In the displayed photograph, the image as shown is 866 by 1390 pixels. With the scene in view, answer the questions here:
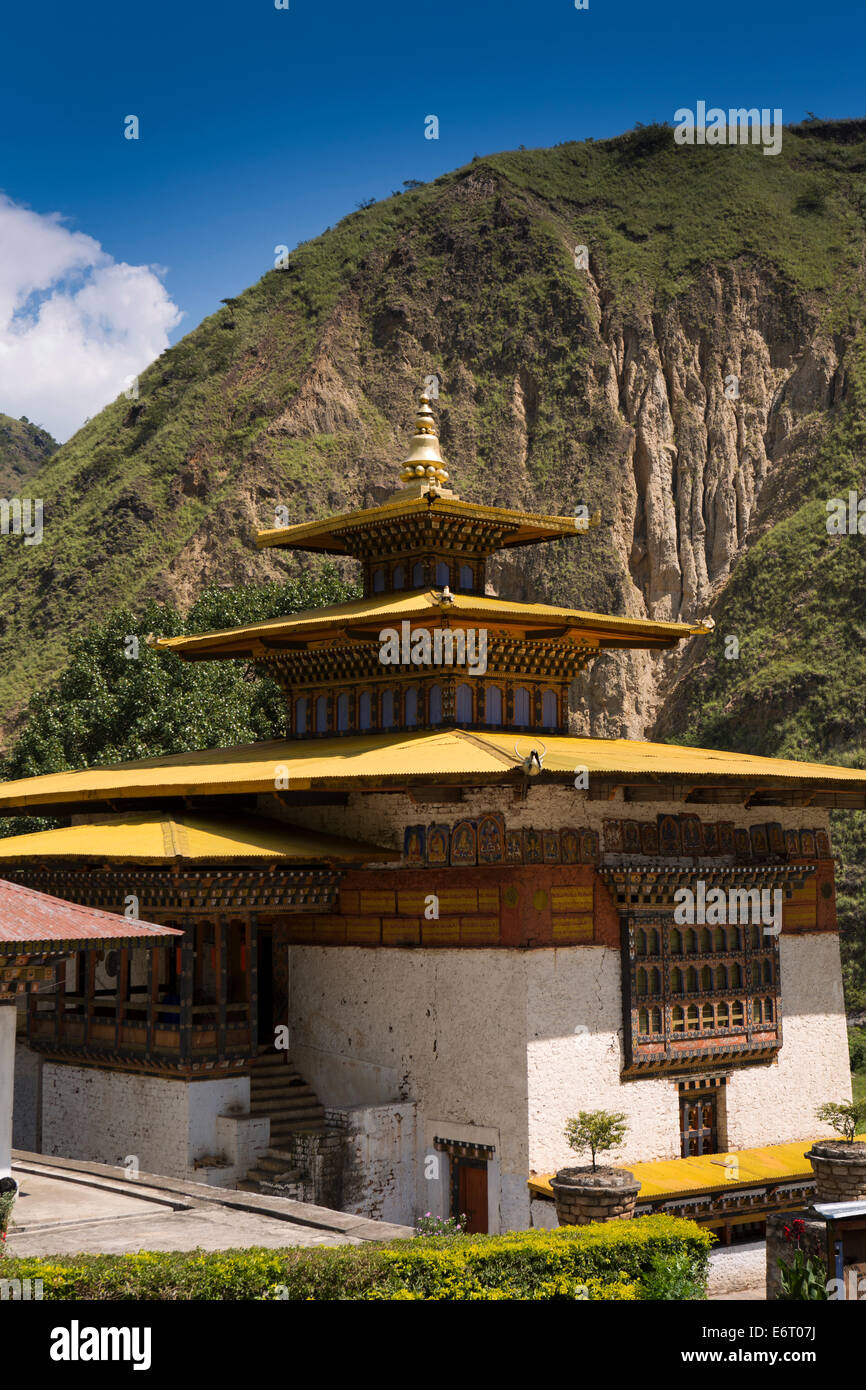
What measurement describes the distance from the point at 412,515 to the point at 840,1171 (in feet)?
35.2

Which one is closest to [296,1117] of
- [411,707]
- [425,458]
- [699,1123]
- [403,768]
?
[403,768]

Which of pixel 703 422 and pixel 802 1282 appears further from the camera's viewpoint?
pixel 703 422

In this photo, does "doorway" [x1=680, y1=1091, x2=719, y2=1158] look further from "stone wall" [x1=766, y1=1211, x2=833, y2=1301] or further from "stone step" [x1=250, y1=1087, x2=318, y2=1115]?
"stone step" [x1=250, y1=1087, x2=318, y2=1115]

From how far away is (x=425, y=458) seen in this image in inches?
911

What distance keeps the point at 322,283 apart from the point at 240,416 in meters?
11.0

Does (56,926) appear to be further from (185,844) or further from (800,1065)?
(800,1065)

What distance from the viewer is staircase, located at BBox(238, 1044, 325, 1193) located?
1679 centimetres

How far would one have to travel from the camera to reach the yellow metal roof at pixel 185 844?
17203mm

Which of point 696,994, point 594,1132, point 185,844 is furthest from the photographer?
point 696,994

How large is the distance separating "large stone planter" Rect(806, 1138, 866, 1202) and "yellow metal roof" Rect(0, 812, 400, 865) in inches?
242

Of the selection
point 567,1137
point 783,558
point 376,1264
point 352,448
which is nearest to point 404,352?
point 352,448

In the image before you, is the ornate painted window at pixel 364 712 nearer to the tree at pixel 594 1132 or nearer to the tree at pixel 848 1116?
the tree at pixel 594 1132

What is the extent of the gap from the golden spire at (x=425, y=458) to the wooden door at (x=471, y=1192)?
10129mm
